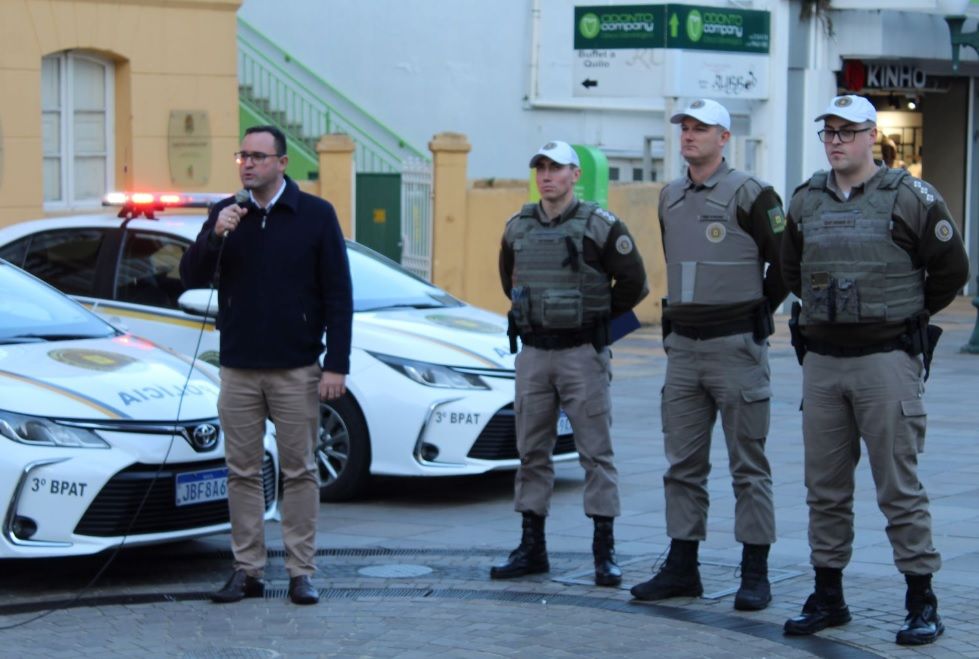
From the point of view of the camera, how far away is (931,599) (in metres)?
6.23

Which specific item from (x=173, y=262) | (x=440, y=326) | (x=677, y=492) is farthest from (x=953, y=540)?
(x=173, y=262)

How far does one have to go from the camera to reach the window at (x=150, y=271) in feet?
31.7

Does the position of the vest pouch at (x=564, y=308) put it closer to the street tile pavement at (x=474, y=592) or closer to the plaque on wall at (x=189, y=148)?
the street tile pavement at (x=474, y=592)

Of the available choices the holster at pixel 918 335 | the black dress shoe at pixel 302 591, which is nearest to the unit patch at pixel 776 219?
the holster at pixel 918 335

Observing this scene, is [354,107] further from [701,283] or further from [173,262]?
[701,283]

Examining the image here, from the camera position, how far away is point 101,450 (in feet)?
23.0

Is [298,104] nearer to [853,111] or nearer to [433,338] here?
[433,338]

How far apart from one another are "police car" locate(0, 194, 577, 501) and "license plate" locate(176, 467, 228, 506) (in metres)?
1.38

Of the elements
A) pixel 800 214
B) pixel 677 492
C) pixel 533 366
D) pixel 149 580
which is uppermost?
pixel 800 214

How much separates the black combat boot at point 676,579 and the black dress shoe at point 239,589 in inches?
61.4

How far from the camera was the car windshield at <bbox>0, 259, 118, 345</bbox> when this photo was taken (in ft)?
26.0

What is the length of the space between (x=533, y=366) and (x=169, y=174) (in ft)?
32.5

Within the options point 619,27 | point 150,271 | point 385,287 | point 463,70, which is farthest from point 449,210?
point 150,271

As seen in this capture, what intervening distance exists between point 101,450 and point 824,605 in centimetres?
298
